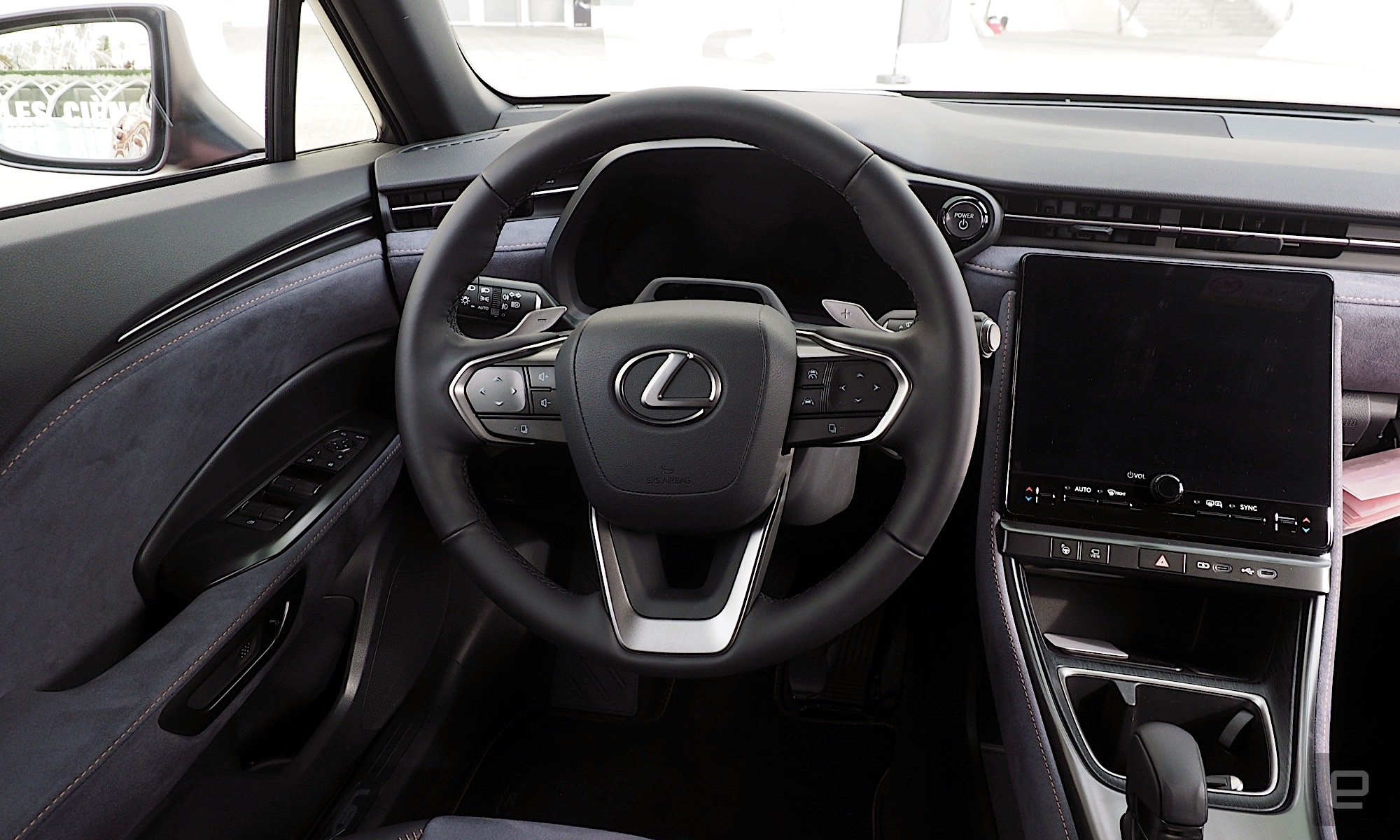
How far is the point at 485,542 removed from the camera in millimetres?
1030

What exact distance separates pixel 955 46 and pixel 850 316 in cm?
204

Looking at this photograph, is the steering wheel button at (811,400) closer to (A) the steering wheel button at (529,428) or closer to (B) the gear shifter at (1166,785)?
(A) the steering wheel button at (529,428)

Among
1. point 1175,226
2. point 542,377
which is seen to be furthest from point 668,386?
point 1175,226

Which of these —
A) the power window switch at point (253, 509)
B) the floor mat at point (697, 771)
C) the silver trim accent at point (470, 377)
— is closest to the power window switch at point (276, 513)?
the power window switch at point (253, 509)

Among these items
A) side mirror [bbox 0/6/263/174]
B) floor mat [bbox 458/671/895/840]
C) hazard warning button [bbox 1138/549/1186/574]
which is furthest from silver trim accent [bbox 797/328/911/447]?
side mirror [bbox 0/6/263/174]

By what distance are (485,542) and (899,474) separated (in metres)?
0.75

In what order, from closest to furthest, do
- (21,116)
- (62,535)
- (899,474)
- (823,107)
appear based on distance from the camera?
(62,535) → (21,116) → (899,474) → (823,107)

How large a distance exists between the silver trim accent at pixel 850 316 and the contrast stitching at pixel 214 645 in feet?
2.45

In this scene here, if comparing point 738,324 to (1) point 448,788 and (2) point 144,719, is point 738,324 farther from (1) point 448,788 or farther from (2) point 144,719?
(1) point 448,788

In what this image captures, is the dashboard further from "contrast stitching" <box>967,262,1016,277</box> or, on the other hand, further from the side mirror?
the side mirror

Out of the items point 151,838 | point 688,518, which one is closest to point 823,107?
point 688,518

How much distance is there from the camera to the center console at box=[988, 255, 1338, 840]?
1190 mm

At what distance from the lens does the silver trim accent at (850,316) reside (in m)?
1.07

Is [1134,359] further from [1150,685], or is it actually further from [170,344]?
[170,344]
